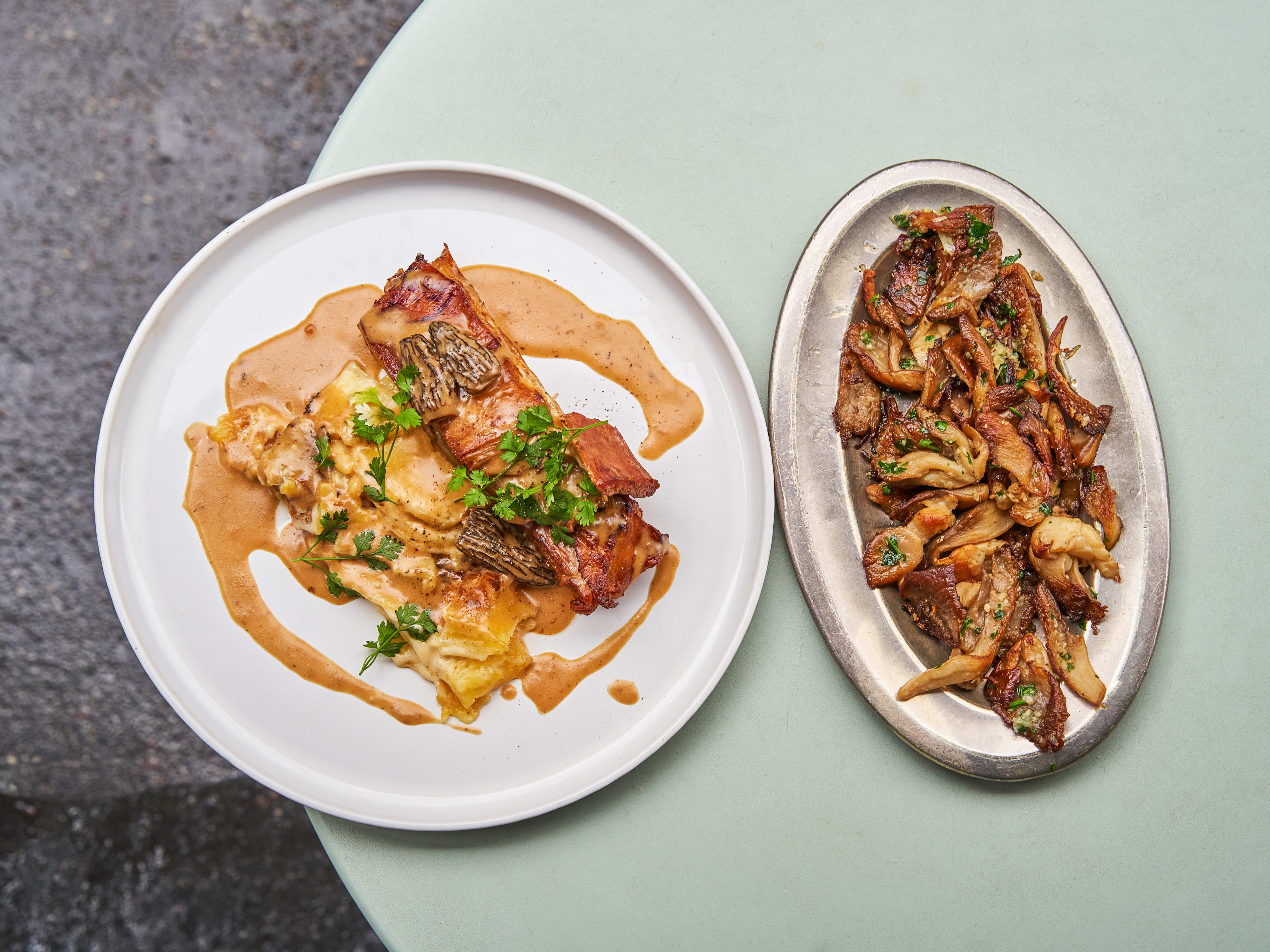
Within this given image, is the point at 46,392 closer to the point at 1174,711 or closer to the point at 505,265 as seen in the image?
the point at 505,265

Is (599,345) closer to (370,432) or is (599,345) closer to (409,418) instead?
(409,418)

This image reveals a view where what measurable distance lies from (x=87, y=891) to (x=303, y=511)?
9.61ft

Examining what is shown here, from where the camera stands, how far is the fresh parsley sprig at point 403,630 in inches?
106

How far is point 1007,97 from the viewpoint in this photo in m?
3.05

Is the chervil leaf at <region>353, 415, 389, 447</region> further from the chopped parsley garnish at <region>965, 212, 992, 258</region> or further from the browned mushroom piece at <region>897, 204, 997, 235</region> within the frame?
the chopped parsley garnish at <region>965, 212, 992, 258</region>

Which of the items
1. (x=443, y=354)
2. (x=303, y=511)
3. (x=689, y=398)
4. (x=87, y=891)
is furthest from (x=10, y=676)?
(x=689, y=398)

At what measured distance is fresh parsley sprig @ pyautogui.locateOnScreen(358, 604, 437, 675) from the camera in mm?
2686

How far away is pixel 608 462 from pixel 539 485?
0.25 metres

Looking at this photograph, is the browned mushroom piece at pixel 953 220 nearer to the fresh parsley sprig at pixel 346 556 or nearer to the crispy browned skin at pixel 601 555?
the crispy browned skin at pixel 601 555

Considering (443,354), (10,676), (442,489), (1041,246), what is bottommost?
(10,676)

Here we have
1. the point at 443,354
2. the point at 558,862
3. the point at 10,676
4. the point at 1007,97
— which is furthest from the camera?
the point at 10,676

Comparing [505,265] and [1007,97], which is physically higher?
[1007,97]

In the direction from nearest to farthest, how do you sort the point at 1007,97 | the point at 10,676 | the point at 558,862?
1. the point at 558,862
2. the point at 1007,97
3. the point at 10,676

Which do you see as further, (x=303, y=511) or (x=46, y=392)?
(x=46, y=392)
